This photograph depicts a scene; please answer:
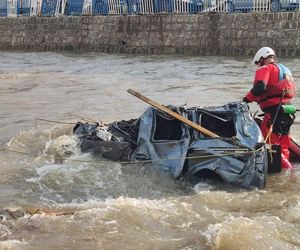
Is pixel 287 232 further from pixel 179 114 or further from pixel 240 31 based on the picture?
pixel 240 31

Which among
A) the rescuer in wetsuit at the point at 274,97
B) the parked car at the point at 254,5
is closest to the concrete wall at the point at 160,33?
the parked car at the point at 254,5

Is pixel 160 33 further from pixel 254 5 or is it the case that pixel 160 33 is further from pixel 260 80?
pixel 260 80

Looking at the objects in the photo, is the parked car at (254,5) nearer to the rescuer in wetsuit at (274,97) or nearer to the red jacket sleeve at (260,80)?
the rescuer in wetsuit at (274,97)

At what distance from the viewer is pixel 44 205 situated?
632cm

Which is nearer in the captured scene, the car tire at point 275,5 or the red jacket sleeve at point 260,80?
the red jacket sleeve at point 260,80

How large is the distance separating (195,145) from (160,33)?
57.5 ft

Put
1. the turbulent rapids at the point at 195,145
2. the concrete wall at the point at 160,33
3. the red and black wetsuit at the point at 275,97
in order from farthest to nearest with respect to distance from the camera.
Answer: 1. the concrete wall at the point at 160,33
2. the red and black wetsuit at the point at 275,97
3. the turbulent rapids at the point at 195,145

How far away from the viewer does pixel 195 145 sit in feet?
22.8

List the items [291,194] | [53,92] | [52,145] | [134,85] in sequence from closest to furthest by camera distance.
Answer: [291,194] → [52,145] → [53,92] → [134,85]

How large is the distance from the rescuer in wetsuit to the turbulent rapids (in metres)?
0.41

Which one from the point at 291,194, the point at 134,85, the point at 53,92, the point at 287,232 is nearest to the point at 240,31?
the point at 134,85

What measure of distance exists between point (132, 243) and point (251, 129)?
8.21 ft

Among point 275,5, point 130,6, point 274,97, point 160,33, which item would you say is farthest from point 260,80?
point 130,6

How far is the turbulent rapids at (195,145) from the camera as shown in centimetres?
671
